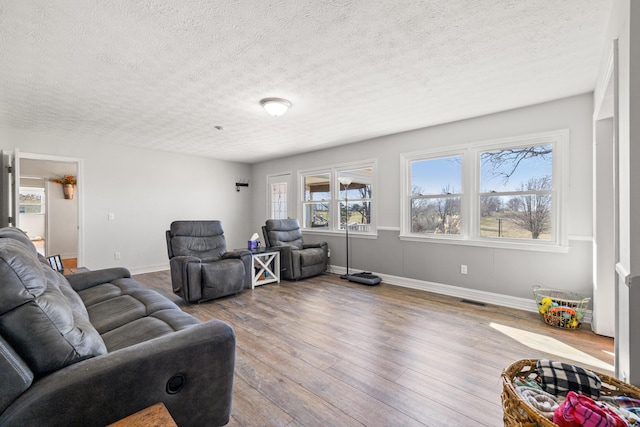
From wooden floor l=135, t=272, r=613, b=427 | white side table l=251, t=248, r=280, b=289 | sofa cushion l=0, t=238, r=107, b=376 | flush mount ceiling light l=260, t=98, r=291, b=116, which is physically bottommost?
wooden floor l=135, t=272, r=613, b=427

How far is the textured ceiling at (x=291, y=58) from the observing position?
1788mm

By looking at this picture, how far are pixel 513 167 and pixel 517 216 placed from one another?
0.60m

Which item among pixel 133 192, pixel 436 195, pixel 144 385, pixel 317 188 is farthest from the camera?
pixel 317 188

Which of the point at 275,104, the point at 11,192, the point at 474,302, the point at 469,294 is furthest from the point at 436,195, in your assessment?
the point at 11,192

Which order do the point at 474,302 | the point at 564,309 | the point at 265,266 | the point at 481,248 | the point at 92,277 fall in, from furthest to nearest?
the point at 265,266
the point at 481,248
the point at 474,302
the point at 564,309
the point at 92,277

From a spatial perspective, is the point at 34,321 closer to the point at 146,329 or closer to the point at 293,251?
the point at 146,329

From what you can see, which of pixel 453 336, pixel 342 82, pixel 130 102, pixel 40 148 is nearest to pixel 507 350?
pixel 453 336

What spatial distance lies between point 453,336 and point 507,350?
42 cm

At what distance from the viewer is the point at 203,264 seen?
12.0ft

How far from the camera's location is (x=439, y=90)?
292 cm

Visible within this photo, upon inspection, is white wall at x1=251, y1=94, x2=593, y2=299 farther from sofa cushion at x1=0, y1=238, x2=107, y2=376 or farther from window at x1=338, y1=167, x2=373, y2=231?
sofa cushion at x1=0, y1=238, x2=107, y2=376

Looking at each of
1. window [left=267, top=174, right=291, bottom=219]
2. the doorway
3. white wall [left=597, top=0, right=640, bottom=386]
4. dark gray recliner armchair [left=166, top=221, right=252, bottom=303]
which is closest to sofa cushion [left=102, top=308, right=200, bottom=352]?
dark gray recliner armchair [left=166, top=221, right=252, bottom=303]

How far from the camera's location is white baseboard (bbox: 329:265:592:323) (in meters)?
3.32

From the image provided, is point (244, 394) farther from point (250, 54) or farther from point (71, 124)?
point (71, 124)
